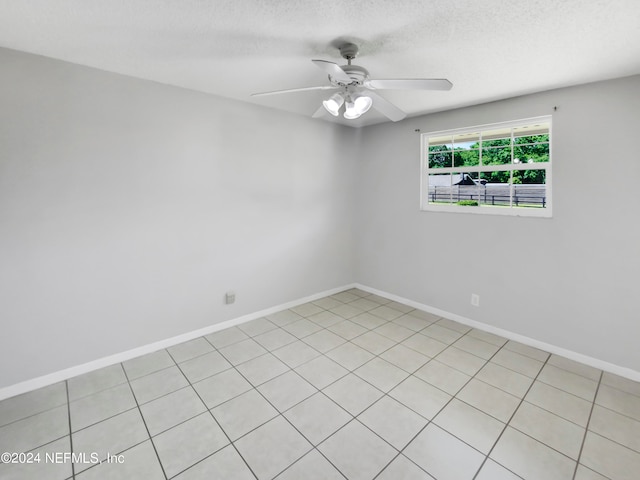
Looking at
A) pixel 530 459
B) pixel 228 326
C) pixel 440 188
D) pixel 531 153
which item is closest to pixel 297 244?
pixel 228 326

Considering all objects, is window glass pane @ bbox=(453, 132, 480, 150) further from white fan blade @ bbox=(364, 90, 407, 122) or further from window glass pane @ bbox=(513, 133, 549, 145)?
white fan blade @ bbox=(364, 90, 407, 122)

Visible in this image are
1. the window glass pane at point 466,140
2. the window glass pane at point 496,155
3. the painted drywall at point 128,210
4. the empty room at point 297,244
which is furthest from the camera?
the window glass pane at point 466,140

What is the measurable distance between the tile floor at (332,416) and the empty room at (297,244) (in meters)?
0.02

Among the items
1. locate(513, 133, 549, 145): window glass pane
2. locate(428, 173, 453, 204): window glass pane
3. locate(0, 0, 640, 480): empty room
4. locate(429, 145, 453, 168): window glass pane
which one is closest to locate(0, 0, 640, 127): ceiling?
locate(0, 0, 640, 480): empty room

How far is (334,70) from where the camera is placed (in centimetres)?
166

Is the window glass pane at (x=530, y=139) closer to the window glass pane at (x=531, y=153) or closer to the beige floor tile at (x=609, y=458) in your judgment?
the window glass pane at (x=531, y=153)

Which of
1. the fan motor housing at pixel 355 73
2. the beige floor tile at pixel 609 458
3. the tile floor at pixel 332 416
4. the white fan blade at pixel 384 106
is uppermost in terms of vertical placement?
the fan motor housing at pixel 355 73

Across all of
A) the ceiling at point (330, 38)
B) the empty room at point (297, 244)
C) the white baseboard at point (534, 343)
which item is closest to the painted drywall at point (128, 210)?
the empty room at point (297, 244)

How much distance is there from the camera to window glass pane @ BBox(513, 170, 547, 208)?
2834 millimetres

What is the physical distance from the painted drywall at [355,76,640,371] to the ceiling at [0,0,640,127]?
372mm

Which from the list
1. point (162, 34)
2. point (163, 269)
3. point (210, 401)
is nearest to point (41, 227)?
point (163, 269)

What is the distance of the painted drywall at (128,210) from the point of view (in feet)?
7.00

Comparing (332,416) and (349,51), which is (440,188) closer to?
(349,51)

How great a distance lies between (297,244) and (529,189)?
8.26 ft
